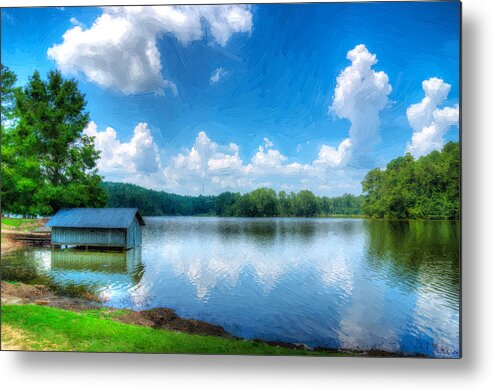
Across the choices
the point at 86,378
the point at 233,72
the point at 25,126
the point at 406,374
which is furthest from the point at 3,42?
the point at 406,374

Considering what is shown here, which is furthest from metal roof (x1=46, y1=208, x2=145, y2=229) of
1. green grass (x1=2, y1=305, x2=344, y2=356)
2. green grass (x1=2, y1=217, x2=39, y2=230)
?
green grass (x1=2, y1=305, x2=344, y2=356)

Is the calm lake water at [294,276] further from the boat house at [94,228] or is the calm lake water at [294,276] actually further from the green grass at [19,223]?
the green grass at [19,223]

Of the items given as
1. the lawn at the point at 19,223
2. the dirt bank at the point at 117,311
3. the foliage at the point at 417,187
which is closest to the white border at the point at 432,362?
the foliage at the point at 417,187

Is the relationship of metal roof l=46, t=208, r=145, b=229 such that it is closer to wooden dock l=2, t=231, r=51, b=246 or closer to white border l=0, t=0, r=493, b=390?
wooden dock l=2, t=231, r=51, b=246

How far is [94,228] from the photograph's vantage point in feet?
18.2

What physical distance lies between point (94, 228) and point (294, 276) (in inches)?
150

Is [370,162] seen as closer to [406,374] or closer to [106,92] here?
[406,374]

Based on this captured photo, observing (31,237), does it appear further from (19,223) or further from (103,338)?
(103,338)

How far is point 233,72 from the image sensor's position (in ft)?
16.6

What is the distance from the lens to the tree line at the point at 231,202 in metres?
5.17

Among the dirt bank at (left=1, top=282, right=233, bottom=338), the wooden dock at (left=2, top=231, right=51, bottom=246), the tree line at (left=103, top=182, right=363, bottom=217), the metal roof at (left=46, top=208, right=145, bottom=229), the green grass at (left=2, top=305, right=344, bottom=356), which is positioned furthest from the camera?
the metal roof at (left=46, top=208, right=145, bottom=229)

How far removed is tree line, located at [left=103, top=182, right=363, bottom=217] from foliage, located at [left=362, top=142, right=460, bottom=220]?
0.38 m

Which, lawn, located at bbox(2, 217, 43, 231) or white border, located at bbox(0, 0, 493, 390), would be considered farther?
lawn, located at bbox(2, 217, 43, 231)

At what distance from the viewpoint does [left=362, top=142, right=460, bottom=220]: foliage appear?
14.1 ft
